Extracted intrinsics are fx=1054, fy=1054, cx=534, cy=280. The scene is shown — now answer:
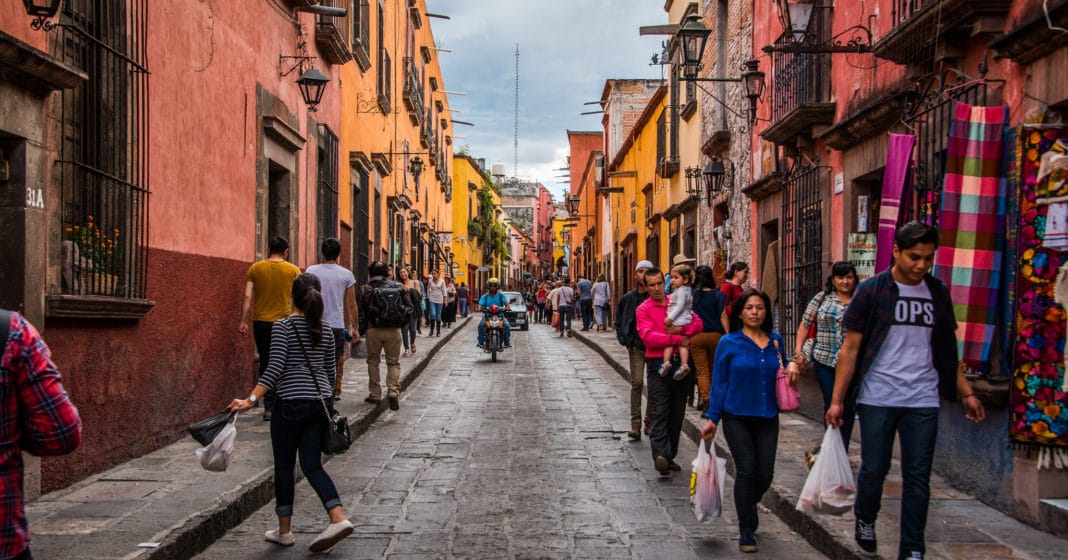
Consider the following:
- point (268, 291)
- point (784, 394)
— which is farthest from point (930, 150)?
point (268, 291)

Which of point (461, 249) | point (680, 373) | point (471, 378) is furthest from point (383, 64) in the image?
point (461, 249)

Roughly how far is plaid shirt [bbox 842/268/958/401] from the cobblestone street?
132 centimetres

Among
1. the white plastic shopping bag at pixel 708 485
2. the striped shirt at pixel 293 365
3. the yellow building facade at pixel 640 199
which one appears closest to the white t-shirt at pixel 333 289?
the striped shirt at pixel 293 365

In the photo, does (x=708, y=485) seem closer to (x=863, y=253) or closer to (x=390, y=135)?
(x=863, y=253)

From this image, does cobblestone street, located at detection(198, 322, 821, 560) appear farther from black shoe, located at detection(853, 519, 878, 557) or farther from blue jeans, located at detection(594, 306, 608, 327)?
blue jeans, located at detection(594, 306, 608, 327)

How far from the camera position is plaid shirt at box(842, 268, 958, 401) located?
5.19 metres

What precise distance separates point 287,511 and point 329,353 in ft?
3.08

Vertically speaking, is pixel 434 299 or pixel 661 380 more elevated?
pixel 434 299

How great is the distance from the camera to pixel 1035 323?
6008 millimetres

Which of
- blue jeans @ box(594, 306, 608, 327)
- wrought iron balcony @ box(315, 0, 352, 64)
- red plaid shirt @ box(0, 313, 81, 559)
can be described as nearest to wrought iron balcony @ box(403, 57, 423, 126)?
blue jeans @ box(594, 306, 608, 327)

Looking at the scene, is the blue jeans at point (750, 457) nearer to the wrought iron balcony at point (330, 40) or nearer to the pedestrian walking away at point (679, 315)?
the pedestrian walking away at point (679, 315)

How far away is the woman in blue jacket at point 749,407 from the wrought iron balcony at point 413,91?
20.8 metres

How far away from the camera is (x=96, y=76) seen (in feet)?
24.7

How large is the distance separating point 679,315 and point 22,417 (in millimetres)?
5858
